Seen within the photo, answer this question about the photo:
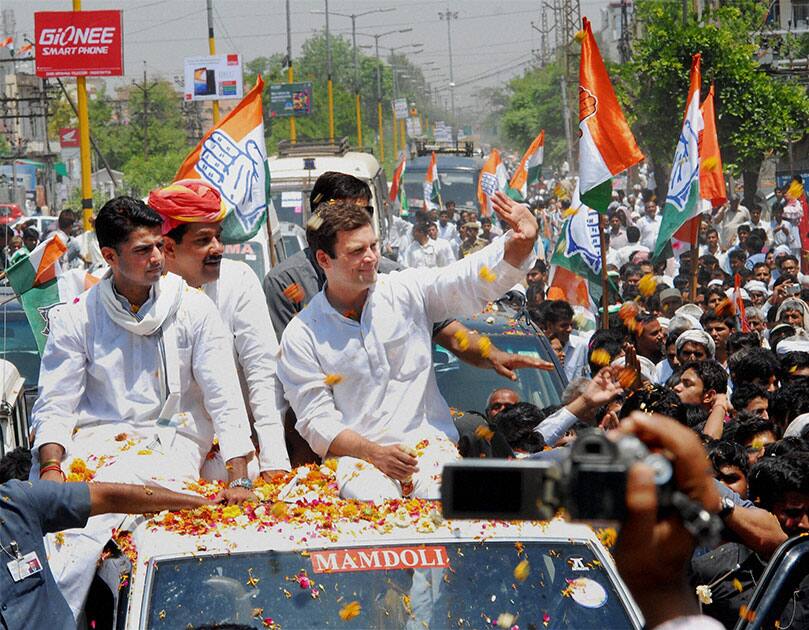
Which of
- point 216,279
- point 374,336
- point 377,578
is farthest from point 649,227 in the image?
point 377,578

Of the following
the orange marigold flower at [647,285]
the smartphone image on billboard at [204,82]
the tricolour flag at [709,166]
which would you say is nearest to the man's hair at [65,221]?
the orange marigold flower at [647,285]

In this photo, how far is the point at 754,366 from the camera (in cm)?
841

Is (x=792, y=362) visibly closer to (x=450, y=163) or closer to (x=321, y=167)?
(x=321, y=167)

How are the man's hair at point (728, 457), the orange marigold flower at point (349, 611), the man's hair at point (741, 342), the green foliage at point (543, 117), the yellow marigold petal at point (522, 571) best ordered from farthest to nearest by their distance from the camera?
the green foliage at point (543, 117) → the man's hair at point (741, 342) → the man's hair at point (728, 457) → the yellow marigold petal at point (522, 571) → the orange marigold flower at point (349, 611)

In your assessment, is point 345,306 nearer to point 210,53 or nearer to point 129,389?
point 129,389

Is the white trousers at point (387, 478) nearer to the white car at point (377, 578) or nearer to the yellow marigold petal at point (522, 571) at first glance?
the white car at point (377, 578)

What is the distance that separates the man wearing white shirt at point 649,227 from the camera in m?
21.8

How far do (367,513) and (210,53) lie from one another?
2714cm

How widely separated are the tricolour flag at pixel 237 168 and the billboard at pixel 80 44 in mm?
7580

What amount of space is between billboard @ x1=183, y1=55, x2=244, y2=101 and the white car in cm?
2570

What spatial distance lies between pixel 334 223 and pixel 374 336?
417mm

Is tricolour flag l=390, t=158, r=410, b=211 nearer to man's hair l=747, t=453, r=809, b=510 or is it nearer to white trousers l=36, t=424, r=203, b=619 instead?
white trousers l=36, t=424, r=203, b=619

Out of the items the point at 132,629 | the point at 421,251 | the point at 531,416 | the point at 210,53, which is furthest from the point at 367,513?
the point at 210,53

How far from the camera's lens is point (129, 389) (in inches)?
197
